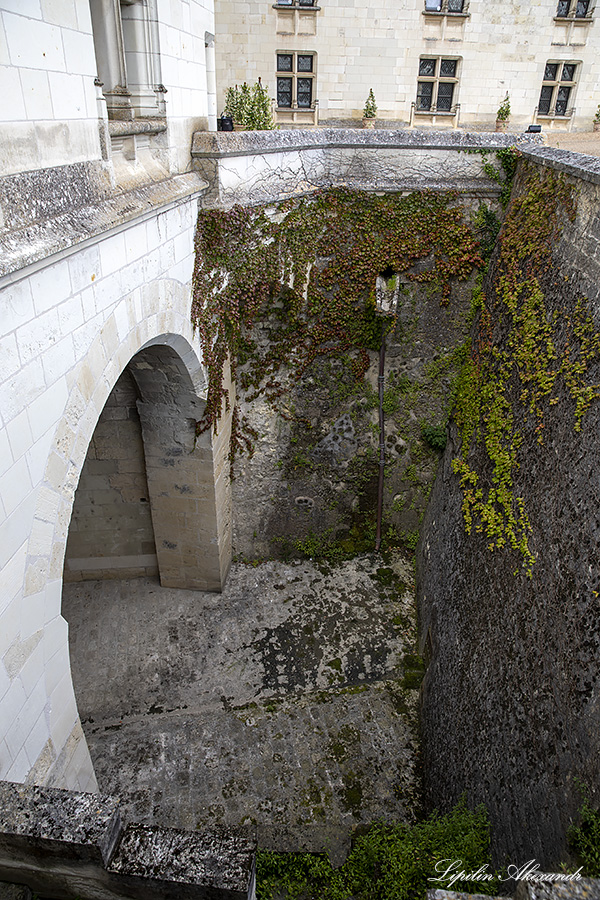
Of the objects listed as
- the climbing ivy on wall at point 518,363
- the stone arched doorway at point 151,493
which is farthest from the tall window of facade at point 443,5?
the stone arched doorway at point 151,493

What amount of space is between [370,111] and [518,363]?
1054 cm

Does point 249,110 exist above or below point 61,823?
above

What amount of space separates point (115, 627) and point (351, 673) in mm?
3015

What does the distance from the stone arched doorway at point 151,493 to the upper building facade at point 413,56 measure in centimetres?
1014

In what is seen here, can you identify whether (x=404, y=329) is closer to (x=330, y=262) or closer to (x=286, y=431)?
(x=330, y=262)

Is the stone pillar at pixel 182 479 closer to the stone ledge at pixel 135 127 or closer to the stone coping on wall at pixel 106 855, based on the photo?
the stone ledge at pixel 135 127

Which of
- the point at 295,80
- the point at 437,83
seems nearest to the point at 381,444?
the point at 295,80

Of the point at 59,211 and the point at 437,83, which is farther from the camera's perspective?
the point at 437,83

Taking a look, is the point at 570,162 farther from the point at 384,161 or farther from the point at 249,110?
the point at 249,110

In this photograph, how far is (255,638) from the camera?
281 inches

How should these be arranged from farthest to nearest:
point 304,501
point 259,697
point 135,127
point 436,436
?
point 304,501
point 436,436
point 259,697
point 135,127

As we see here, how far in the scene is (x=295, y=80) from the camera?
1325 cm

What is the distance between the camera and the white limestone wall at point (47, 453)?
2.89 m

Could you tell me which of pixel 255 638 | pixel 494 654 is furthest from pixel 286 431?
pixel 494 654
